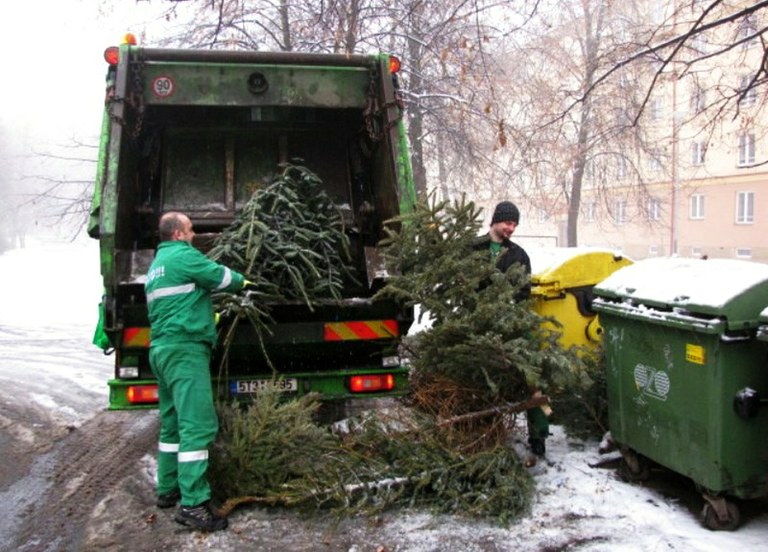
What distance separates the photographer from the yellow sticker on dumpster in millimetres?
3293

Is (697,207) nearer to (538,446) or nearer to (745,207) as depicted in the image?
(745,207)

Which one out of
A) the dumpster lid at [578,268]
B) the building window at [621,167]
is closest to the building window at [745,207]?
the building window at [621,167]

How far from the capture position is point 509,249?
14.6ft

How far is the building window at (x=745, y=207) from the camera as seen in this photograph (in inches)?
1129

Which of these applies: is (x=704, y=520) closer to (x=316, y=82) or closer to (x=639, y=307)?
(x=639, y=307)

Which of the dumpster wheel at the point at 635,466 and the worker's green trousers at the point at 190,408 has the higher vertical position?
the worker's green trousers at the point at 190,408

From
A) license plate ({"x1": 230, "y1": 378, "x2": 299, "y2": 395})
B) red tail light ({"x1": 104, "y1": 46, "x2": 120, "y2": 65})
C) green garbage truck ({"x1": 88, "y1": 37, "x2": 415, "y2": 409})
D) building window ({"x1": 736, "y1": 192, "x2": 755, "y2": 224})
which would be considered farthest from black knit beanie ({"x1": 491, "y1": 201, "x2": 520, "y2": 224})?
building window ({"x1": 736, "y1": 192, "x2": 755, "y2": 224})

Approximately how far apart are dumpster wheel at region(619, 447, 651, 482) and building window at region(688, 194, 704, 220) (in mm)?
29631

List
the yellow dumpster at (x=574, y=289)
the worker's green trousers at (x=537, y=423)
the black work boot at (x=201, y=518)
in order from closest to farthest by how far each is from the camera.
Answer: the black work boot at (x=201, y=518), the worker's green trousers at (x=537, y=423), the yellow dumpster at (x=574, y=289)

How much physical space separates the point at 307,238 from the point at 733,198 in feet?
96.1

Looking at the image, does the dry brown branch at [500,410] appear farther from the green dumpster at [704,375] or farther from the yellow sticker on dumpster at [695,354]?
the yellow sticker on dumpster at [695,354]

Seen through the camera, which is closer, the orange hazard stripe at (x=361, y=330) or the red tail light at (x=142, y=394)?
the red tail light at (x=142, y=394)

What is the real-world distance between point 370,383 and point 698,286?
2.06 meters

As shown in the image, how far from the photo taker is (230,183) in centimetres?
539
